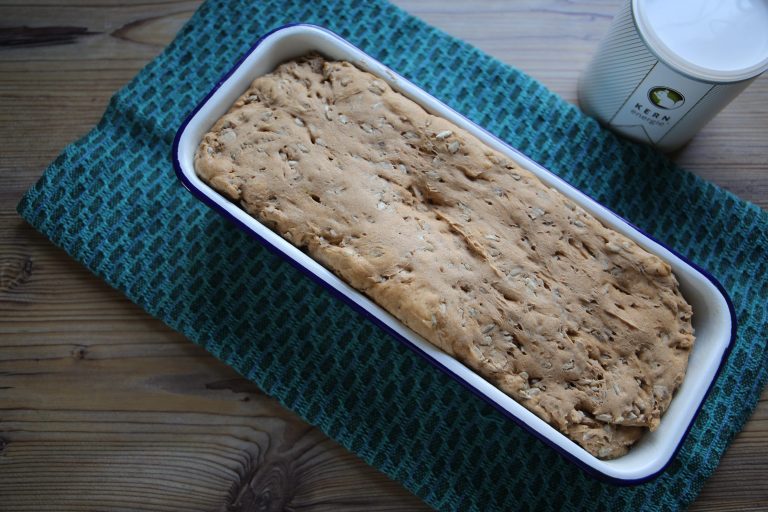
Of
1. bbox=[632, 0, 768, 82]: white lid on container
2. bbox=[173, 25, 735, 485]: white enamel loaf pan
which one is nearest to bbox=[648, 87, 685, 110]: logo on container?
bbox=[632, 0, 768, 82]: white lid on container

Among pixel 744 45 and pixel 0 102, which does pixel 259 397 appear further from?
pixel 744 45

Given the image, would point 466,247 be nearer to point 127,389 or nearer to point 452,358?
point 452,358

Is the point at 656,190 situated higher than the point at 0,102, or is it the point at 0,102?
the point at 656,190

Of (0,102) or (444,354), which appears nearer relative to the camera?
(444,354)

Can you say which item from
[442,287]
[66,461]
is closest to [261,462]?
[66,461]

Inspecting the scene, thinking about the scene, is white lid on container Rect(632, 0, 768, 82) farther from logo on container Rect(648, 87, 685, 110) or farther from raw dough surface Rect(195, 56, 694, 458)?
raw dough surface Rect(195, 56, 694, 458)
